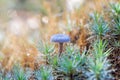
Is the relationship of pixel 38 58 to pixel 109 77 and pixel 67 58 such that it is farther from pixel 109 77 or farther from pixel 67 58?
pixel 109 77

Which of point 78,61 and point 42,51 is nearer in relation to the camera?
point 78,61

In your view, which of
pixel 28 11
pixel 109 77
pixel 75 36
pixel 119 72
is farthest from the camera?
pixel 28 11

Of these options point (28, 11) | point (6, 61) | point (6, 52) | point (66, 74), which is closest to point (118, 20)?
point (66, 74)

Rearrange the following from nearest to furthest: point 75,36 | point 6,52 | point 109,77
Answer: point 109,77 < point 75,36 < point 6,52

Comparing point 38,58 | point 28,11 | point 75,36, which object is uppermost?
point 28,11

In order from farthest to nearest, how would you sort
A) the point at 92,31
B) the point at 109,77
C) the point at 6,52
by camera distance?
the point at 6,52
the point at 92,31
the point at 109,77

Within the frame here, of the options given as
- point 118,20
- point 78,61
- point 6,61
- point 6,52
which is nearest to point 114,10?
point 118,20

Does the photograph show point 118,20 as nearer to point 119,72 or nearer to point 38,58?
point 119,72

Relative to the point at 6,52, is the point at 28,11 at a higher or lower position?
higher

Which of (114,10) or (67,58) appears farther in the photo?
(114,10)
